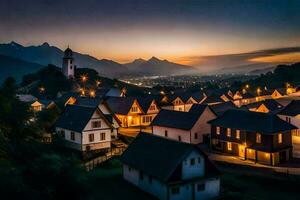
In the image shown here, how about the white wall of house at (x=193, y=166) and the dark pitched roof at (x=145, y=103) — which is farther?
the dark pitched roof at (x=145, y=103)

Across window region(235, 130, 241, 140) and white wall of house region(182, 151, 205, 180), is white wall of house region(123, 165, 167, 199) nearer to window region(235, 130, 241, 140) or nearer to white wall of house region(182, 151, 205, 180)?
white wall of house region(182, 151, 205, 180)

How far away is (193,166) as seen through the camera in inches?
1304

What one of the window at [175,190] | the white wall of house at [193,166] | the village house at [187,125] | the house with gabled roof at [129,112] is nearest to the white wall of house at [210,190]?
the white wall of house at [193,166]

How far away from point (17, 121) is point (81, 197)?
61.1ft

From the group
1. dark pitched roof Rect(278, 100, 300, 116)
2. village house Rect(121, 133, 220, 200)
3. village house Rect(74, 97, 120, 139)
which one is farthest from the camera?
dark pitched roof Rect(278, 100, 300, 116)

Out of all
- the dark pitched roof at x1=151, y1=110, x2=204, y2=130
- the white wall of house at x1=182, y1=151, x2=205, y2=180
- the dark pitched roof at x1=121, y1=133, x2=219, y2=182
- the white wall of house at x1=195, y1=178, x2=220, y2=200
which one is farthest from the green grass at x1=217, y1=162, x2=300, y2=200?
the dark pitched roof at x1=151, y1=110, x2=204, y2=130

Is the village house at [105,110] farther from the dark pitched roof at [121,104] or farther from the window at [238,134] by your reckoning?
the window at [238,134]

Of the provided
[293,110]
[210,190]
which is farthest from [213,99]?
[210,190]

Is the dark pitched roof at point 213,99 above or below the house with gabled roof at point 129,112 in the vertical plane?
above

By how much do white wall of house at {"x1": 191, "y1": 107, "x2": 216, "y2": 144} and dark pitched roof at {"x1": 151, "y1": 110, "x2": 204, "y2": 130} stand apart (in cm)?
85

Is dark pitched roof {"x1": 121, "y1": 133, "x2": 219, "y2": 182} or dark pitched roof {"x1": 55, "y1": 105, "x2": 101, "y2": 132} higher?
dark pitched roof {"x1": 55, "y1": 105, "x2": 101, "y2": 132}

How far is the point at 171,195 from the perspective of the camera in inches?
1252

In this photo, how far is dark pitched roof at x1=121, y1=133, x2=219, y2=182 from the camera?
32281mm

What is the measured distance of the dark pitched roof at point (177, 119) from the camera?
57.0 metres
